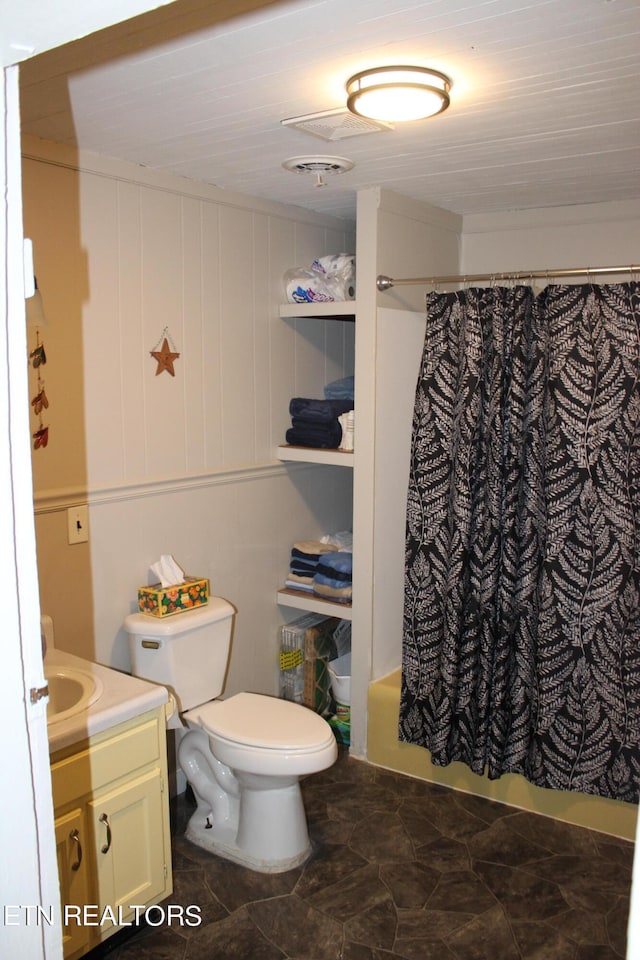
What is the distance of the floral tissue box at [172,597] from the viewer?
99.0 inches

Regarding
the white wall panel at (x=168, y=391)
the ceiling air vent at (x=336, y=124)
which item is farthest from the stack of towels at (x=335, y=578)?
the ceiling air vent at (x=336, y=124)

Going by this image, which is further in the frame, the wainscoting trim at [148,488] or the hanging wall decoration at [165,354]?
the hanging wall decoration at [165,354]

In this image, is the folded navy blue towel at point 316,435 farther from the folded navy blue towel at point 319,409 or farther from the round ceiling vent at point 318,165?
the round ceiling vent at point 318,165

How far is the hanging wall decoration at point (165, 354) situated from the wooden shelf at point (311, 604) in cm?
111

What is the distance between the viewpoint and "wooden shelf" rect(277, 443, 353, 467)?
10.0 ft

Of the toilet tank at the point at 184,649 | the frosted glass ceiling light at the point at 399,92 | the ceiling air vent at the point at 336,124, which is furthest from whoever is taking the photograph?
the toilet tank at the point at 184,649

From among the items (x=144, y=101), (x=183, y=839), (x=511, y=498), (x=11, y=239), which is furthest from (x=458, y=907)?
(x=144, y=101)

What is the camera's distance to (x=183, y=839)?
8.56 feet

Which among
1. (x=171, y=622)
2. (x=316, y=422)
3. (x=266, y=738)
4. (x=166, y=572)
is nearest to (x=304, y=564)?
(x=316, y=422)

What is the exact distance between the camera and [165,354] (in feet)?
8.80

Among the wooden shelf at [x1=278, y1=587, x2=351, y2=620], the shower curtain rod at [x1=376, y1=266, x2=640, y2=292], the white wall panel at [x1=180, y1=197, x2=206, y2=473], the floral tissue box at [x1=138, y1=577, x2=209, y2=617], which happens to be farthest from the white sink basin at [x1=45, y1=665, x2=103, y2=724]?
the shower curtain rod at [x1=376, y1=266, x2=640, y2=292]

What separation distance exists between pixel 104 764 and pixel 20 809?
3.85 ft

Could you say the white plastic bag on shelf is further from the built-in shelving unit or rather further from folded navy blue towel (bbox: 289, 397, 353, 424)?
folded navy blue towel (bbox: 289, 397, 353, 424)

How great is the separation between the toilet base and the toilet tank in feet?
1.38
